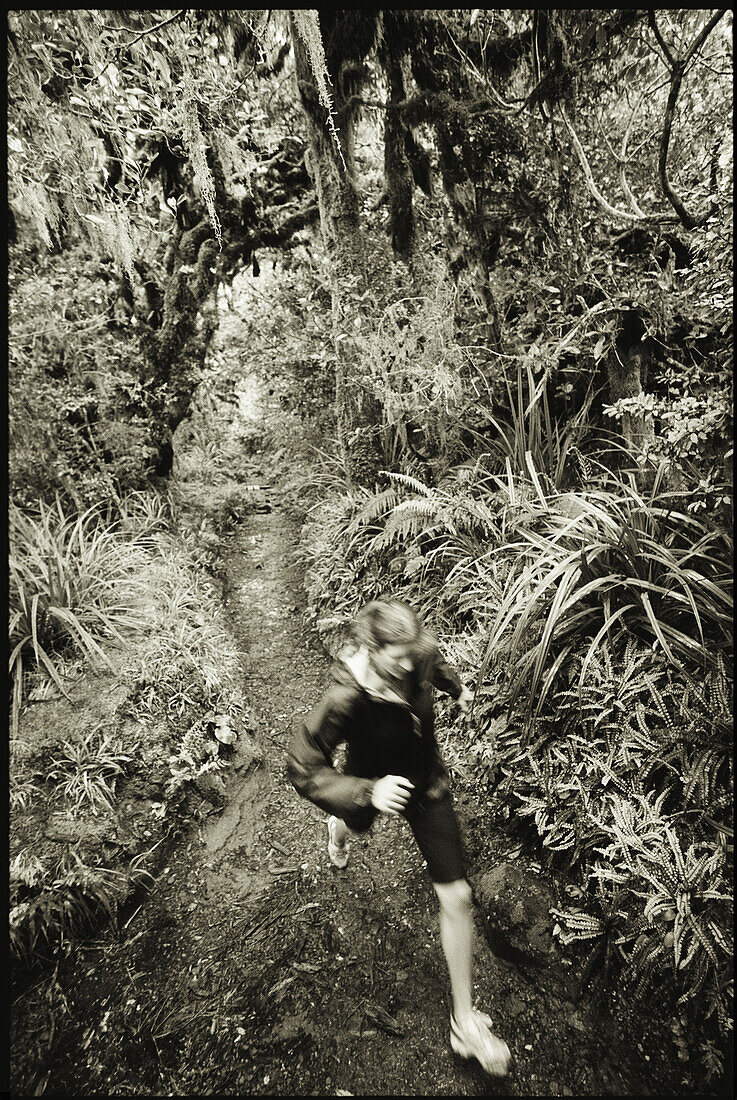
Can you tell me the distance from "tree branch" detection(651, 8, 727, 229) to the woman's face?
3.05m

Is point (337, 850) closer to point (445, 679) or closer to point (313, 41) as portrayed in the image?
point (445, 679)

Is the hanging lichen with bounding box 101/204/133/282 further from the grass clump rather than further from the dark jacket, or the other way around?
the dark jacket

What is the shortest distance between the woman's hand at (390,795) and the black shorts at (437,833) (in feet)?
0.72

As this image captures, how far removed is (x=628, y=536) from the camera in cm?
264

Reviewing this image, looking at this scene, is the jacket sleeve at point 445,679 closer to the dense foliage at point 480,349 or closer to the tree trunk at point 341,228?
the dense foliage at point 480,349

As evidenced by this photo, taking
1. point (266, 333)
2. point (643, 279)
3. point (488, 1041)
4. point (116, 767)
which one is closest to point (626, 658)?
point (488, 1041)

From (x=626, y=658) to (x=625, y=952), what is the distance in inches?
49.6

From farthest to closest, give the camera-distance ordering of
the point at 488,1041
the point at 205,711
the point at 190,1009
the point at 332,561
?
the point at 332,561, the point at 205,711, the point at 190,1009, the point at 488,1041

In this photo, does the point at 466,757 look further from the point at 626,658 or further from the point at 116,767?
the point at 116,767

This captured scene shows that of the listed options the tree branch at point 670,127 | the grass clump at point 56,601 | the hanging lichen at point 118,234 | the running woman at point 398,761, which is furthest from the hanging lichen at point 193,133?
the running woman at point 398,761

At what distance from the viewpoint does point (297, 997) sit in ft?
7.19

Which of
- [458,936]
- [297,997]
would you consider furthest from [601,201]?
[297,997]

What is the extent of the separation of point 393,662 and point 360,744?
52 centimetres

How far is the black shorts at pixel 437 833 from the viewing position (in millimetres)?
1970
